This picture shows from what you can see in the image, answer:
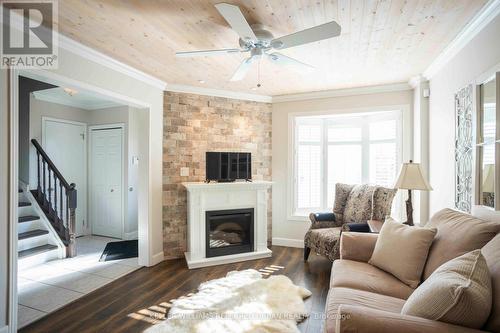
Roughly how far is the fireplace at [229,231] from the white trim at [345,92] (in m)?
1.95

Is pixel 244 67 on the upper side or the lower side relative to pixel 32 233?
upper

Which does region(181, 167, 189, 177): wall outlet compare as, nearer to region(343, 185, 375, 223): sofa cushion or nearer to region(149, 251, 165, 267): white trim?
region(149, 251, 165, 267): white trim

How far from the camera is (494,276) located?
122 centimetres

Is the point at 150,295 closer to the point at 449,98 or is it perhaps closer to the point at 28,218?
the point at 28,218

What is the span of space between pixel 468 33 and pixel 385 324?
2.54m

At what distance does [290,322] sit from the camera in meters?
2.20

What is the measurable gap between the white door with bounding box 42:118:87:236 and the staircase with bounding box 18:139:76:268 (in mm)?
379

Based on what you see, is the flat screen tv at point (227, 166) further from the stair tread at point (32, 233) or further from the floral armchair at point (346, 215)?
the stair tread at point (32, 233)

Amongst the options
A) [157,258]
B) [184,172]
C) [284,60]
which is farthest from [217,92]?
[157,258]

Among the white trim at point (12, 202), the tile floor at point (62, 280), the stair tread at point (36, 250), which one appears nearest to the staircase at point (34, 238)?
the stair tread at point (36, 250)

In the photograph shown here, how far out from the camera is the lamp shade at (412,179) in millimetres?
2670

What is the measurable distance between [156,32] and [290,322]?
2778 mm

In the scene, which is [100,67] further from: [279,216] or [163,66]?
[279,216]

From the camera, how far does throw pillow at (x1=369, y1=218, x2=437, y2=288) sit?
1913 mm
